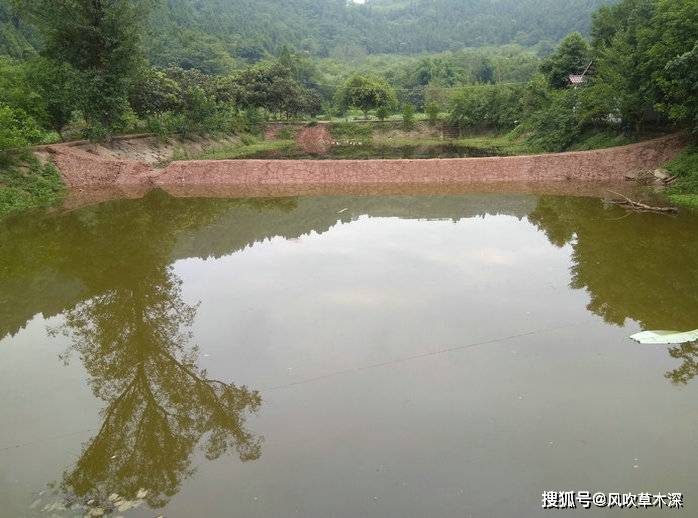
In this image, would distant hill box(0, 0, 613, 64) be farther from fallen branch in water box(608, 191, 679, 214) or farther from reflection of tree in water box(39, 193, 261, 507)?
reflection of tree in water box(39, 193, 261, 507)

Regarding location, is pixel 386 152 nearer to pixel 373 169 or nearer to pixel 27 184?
pixel 373 169

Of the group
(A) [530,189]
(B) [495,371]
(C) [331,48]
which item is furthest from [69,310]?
(C) [331,48]

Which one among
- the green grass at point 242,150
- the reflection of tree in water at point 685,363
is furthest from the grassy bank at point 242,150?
the reflection of tree in water at point 685,363

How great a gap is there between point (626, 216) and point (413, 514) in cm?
1580

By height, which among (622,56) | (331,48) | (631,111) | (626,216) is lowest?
(626,216)

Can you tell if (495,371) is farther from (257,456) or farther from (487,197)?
(487,197)

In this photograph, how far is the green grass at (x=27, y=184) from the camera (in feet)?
71.2

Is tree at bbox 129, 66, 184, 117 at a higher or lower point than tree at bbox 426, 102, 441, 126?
higher

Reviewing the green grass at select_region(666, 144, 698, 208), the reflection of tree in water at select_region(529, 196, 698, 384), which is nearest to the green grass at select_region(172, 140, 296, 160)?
the reflection of tree in water at select_region(529, 196, 698, 384)

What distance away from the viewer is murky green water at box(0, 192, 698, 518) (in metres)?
6.30

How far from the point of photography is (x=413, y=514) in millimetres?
5812

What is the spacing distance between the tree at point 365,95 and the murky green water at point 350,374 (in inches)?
1678

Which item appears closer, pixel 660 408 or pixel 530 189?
pixel 660 408

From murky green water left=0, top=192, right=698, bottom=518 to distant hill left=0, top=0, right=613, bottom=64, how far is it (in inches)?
3333
